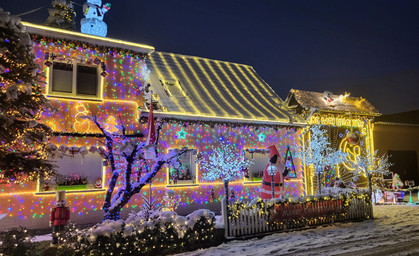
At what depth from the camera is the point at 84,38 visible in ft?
36.8

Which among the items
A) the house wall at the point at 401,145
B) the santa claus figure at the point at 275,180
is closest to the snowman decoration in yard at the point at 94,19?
the santa claus figure at the point at 275,180

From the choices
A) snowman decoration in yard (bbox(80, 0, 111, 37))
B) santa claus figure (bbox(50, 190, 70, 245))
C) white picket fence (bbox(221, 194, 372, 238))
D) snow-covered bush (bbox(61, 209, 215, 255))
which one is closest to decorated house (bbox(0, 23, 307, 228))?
snowman decoration in yard (bbox(80, 0, 111, 37))

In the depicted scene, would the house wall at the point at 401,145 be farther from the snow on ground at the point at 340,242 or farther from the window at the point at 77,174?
the window at the point at 77,174

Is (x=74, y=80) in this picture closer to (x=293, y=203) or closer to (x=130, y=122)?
(x=130, y=122)

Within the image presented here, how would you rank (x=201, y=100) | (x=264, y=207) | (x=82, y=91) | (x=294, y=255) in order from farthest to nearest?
(x=201, y=100), (x=82, y=91), (x=264, y=207), (x=294, y=255)

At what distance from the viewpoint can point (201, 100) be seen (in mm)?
14406

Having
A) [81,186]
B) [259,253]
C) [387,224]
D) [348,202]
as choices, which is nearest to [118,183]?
[81,186]

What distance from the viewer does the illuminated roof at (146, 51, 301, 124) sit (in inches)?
538

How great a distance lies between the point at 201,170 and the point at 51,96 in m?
6.58

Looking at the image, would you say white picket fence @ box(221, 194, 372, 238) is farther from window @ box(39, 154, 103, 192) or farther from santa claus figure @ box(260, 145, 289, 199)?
window @ box(39, 154, 103, 192)

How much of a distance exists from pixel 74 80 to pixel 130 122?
2.52 m

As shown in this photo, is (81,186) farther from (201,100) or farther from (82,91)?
(201,100)

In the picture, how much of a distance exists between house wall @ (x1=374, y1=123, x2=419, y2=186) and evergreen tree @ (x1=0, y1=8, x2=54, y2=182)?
21.0m

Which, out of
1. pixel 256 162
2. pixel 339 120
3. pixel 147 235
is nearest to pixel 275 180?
pixel 256 162
